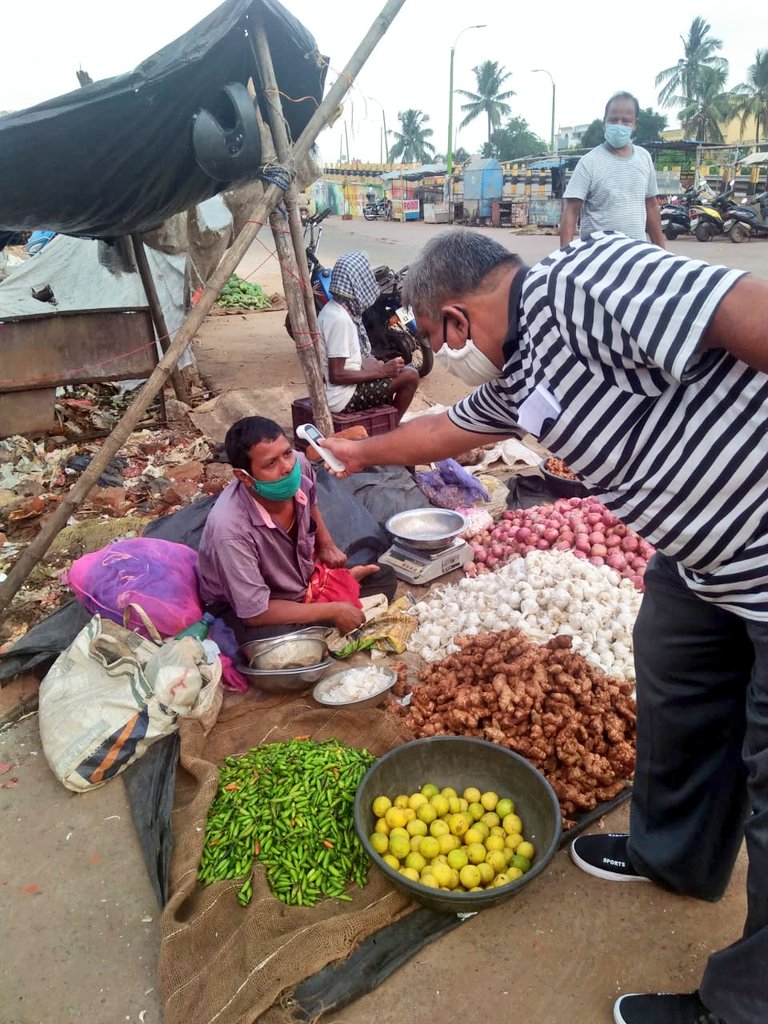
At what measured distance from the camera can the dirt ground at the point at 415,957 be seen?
2012mm

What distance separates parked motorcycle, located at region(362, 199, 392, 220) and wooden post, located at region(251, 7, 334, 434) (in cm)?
3642

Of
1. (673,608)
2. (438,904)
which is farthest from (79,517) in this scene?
(673,608)

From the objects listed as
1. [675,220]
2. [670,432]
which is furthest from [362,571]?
[675,220]

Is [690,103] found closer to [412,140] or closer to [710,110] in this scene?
[710,110]

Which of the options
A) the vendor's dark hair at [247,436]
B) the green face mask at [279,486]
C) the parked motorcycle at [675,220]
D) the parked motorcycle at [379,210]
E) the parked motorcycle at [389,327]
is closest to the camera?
the vendor's dark hair at [247,436]

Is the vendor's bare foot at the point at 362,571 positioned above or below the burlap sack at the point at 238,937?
below

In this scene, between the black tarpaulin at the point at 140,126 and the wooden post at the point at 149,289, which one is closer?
the black tarpaulin at the point at 140,126

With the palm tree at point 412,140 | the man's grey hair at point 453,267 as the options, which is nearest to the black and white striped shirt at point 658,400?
the man's grey hair at point 453,267

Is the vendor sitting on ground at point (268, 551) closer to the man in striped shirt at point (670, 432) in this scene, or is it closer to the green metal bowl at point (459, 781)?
the green metal bowl at point (459, 781)

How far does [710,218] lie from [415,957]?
2046cm

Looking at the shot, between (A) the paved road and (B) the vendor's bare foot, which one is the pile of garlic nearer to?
(B) the vendor's bare foot

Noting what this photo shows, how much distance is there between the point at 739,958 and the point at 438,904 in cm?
85

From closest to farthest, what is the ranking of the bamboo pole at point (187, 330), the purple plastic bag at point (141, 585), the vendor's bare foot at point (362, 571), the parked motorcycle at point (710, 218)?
the purple plastic bag at point (141, 585) < the bamboo pole at point (187, 330) < the vendor's bare foot at point (362, 571) < the parked motorcycle at point (710, 218)

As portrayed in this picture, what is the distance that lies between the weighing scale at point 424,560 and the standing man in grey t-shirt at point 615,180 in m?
3.03
